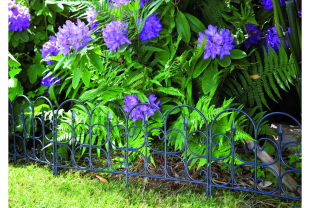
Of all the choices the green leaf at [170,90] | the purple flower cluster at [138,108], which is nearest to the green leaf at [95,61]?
the purple flower cluster at [138,108]

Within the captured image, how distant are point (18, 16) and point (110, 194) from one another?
1860mm

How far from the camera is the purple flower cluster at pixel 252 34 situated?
7.47ft

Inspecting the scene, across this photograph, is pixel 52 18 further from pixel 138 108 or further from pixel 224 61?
pixel 224 61

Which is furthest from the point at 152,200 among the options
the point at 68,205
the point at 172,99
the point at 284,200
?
the point at 284,200

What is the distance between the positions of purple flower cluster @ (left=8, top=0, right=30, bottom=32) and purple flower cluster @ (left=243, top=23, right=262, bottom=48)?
199 cm

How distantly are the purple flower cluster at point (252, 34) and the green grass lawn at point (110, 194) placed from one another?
1150 mm

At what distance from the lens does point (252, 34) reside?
231 centimetres

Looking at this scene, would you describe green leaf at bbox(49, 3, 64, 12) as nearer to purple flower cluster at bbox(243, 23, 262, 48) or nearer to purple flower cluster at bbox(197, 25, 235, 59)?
purple flower cluster at bbox(197, 25, 235, 59)

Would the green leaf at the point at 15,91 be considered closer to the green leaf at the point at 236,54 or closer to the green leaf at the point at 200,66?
the green leaf at the point at 200,66

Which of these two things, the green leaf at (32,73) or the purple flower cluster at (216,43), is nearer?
the purple flower cluster at (216,43)

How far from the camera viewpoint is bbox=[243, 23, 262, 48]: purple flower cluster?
7.47ft

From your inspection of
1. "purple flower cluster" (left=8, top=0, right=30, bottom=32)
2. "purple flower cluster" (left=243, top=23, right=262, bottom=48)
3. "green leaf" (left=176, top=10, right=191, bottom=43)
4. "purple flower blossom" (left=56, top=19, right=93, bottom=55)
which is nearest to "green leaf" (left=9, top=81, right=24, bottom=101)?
"purple flower cluster" (left=8, top=0, right=30, bottom=32)

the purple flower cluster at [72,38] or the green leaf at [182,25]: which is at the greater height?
the green leaf at [182,25]

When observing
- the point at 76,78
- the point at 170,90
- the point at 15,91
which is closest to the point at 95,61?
the point at 76,78
